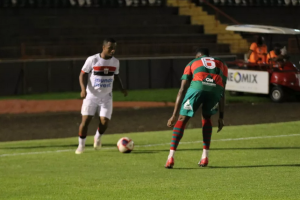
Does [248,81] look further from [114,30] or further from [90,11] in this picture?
[90,11]

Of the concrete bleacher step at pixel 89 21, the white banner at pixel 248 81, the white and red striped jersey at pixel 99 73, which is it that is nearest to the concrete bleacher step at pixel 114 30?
the concrete bleacher step at pixel 89 21

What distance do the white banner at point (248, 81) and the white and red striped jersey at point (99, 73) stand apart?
382 inches

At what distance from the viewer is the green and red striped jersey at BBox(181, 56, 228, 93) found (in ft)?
29.3

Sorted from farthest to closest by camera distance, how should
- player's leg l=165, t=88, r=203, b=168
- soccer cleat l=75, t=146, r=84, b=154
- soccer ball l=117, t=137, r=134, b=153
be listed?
soccer cleat l=75, t=146, r=84, b=154, soccer ball l=117, t=137, r=134, b=153, player's leg l=165, t=88, r=203, b=168

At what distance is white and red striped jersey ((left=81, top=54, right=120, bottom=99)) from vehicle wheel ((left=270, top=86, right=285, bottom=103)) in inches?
371

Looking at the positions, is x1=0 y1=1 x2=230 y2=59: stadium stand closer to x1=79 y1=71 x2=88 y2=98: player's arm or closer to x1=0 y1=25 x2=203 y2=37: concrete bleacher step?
x1=0 y1=25 x2=203 y2=37: concrete bleacher step

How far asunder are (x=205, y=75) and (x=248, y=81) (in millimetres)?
12109

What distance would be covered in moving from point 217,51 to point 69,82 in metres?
7.21

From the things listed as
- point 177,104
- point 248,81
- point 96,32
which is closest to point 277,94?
point 248,81

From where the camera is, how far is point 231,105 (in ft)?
64.0

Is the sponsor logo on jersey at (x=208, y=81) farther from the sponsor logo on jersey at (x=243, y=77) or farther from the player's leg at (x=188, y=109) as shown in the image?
the sponsor logo on jersey at (x=243, y=77)

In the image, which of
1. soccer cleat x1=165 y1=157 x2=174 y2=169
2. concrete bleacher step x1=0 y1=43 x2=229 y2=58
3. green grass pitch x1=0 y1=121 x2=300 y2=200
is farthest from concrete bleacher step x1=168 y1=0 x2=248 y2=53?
soccer cleat x1=165 y1=157 x2=174 y2=169

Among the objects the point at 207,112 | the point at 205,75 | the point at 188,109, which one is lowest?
the point at 207,112

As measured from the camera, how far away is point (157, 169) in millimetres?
9094
